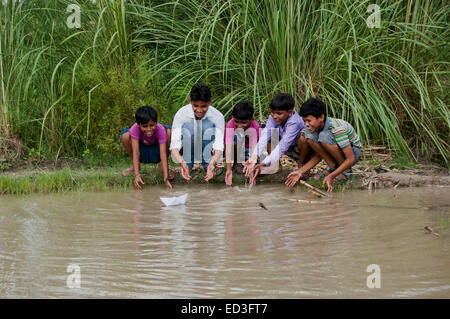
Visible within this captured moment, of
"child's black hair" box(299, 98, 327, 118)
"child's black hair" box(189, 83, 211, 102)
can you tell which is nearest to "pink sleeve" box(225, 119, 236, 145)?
"child's black hair" box(189, 83, 211, 102)

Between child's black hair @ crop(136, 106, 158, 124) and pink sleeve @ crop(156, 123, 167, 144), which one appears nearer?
child's black hair @ crop(136, 106, 158, 124)

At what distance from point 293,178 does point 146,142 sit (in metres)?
1.38

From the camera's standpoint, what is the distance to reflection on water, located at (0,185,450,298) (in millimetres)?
2633

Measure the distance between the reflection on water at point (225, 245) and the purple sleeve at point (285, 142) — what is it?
1.42 ft

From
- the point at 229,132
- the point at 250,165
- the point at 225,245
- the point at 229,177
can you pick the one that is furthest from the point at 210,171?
the point at 225,245

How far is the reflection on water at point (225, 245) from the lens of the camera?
263cm

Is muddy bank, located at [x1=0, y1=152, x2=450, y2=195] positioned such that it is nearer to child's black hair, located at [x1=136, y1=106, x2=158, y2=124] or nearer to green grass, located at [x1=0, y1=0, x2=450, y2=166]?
green grass, located at [x1=0, y1=0, x2=450, y2=166]

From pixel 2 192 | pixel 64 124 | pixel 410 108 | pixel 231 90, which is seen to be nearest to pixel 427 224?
pixel 410 108

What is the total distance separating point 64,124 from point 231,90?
179 cm

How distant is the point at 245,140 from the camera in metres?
5.47

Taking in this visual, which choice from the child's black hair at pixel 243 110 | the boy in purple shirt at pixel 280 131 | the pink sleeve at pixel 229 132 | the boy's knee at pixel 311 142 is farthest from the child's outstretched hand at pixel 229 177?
the boy's knee at pixel 311 142

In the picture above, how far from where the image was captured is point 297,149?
5.36 m

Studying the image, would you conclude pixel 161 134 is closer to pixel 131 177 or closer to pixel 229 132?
pixel 131 177

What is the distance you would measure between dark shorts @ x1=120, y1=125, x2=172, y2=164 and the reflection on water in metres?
0.68
